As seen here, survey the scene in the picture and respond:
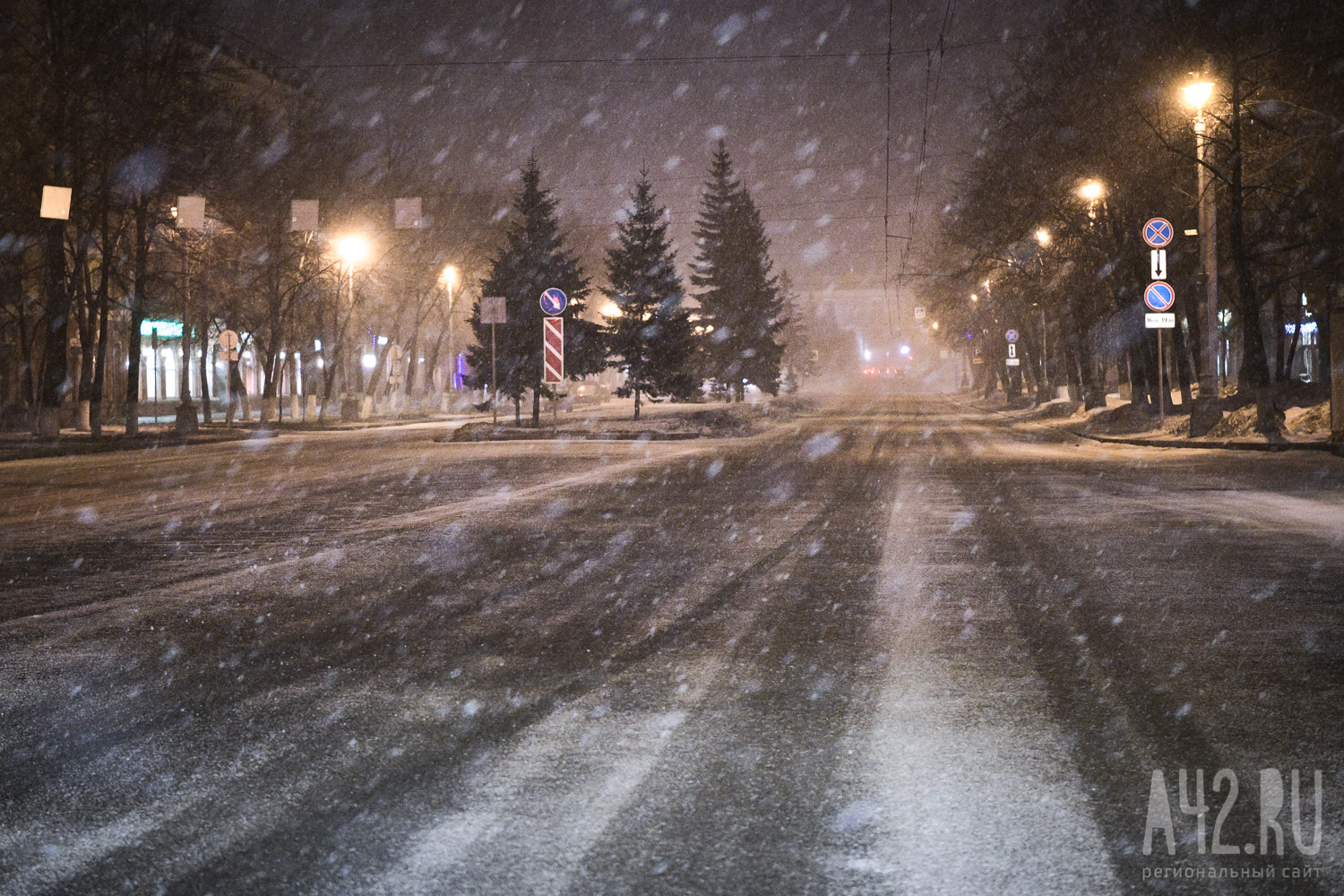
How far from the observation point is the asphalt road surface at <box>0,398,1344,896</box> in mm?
3859

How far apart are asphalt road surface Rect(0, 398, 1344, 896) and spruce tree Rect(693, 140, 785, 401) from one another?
53.3 metres

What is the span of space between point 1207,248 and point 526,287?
72.2 ft

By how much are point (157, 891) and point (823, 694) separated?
323 cm

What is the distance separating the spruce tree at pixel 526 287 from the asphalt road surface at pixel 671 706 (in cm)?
2889

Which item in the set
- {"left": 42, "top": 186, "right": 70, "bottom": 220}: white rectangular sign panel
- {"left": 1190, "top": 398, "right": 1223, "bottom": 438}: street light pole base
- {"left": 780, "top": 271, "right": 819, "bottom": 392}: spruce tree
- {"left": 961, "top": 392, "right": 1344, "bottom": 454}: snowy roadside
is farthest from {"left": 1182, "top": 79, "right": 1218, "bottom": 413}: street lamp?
{"left": 780, "top": 271, "right": 819, "bottom": 392}: spruce tree

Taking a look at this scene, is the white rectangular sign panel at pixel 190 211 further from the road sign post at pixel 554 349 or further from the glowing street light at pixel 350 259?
the glowing street light at pixel 350 259

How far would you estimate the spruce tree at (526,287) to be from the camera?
4166 cm

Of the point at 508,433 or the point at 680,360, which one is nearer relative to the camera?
the point at 508,433

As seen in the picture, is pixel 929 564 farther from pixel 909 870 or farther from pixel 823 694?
pixel 909 870

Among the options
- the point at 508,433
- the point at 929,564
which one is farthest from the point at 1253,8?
the point at 929,564

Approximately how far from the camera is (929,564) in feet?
33.6

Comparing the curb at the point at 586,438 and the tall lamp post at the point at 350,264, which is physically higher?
the tall lamp post at the point at 350,264

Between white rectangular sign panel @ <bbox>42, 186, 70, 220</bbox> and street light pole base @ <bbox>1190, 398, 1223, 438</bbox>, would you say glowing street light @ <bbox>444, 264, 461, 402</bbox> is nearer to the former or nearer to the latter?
white rectangular sign panel @ <bbox>42, 186, 70, 220</bbox>

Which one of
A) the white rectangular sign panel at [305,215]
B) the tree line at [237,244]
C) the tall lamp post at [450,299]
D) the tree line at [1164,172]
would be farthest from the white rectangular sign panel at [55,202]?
the tall lamp post at [450,299]
